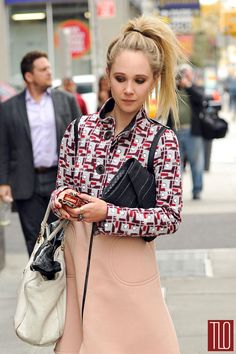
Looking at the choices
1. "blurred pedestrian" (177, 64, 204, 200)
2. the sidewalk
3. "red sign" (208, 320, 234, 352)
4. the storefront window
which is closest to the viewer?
"red sign" (208, 320, 234, 352)

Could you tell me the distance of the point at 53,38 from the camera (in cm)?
3022

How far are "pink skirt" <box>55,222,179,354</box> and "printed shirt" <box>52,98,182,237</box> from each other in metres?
0.09

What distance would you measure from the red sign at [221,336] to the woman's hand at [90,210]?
246 cm

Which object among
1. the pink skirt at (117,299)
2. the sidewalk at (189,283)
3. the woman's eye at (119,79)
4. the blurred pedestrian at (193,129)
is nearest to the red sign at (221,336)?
the sidewalk at (189,283)

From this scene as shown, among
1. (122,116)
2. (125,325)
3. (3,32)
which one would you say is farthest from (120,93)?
(3,32)

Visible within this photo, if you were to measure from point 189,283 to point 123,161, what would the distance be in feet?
15.1

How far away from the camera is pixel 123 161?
360 centimetres

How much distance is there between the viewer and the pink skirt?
3.62 meters

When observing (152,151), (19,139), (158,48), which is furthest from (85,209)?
(19,139)

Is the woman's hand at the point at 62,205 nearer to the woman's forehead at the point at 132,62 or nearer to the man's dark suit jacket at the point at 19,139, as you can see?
the woman's forehead at the point at 132,62

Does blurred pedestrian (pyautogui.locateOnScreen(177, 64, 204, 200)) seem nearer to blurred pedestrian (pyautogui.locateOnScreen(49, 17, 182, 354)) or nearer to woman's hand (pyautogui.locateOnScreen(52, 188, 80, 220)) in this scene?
blurred pedestrian (pyautogui.locateOnScreen(49, 17, 182, 354))

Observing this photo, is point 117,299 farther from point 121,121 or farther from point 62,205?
point 121,121

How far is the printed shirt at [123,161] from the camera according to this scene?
3539 millimetres

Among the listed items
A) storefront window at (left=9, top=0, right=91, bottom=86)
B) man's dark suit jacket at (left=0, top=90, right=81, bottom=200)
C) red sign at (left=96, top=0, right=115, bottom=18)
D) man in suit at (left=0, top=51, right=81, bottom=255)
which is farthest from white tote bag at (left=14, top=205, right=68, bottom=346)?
storefront window at (left=9, top=0, right=91, bottom=86)
